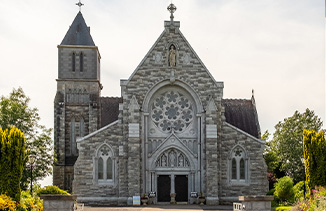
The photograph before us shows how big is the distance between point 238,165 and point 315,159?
9.43m

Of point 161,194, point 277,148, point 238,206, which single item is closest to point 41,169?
point 161,194

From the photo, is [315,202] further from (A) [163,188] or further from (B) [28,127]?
(B) [28,127]

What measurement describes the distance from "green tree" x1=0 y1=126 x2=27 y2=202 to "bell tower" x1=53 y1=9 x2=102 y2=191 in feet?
59.0

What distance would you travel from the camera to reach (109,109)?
144 feet

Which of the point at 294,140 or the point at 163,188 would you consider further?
the point at 294,140

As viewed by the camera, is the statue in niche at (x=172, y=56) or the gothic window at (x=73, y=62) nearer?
the statue in niche at (x=172, y=56)

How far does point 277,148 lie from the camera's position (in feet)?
149

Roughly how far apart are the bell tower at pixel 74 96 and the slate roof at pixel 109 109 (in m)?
0.57

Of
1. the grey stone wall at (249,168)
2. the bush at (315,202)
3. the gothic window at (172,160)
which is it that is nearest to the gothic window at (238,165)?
the grey stone wall at (249,168)

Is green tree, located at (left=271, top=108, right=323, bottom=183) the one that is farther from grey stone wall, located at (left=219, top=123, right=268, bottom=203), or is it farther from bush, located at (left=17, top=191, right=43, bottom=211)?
bush, located at (left=17, top=191, right=43, bottom=211)

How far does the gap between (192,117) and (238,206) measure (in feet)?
35.8

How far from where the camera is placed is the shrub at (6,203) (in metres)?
21.6

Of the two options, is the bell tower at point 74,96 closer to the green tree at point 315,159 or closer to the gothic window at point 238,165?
the gothic window at point 238,165

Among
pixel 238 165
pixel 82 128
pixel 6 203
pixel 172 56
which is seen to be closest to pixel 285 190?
pixel 238 165
